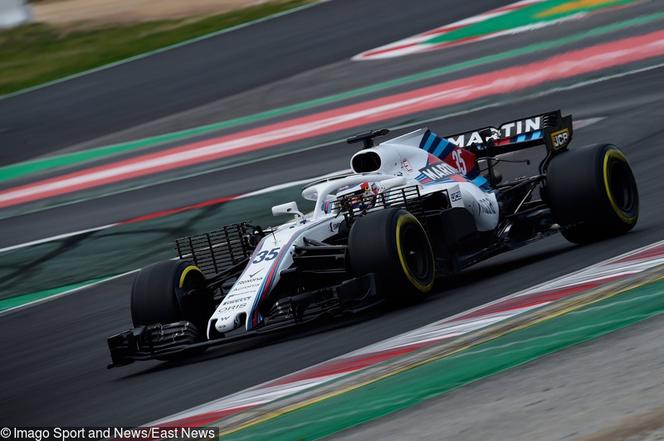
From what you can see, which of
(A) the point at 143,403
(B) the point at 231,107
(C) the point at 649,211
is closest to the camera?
(A) the point at 143,403

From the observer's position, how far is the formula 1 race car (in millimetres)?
8359

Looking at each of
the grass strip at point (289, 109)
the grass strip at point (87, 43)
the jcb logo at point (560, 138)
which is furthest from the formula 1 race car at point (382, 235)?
the grass strip at point (87, 43)

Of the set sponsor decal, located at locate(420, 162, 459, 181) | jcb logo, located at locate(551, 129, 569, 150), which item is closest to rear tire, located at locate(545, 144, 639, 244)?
jcb logo, located at locate(551, 129, 569, 150)

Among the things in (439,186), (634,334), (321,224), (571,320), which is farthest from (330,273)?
Result: (634,334)

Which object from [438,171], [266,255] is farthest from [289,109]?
[266,255]

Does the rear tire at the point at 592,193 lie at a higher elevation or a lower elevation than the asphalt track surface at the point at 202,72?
lower

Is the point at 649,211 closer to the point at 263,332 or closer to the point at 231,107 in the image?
the point at 263,332

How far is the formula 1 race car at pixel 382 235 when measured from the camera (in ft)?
27.4

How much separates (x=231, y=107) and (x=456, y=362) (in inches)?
630

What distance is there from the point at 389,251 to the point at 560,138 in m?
2.90

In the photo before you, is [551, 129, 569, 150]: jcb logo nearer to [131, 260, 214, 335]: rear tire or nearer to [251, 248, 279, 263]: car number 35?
[251, 248, 279, 263]: car number 35

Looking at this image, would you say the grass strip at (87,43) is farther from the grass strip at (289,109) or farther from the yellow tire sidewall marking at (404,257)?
the yellow tire sidewall marking at (404,257)

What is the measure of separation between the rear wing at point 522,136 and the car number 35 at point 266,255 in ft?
8.59

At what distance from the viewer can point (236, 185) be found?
16719 millimetres
